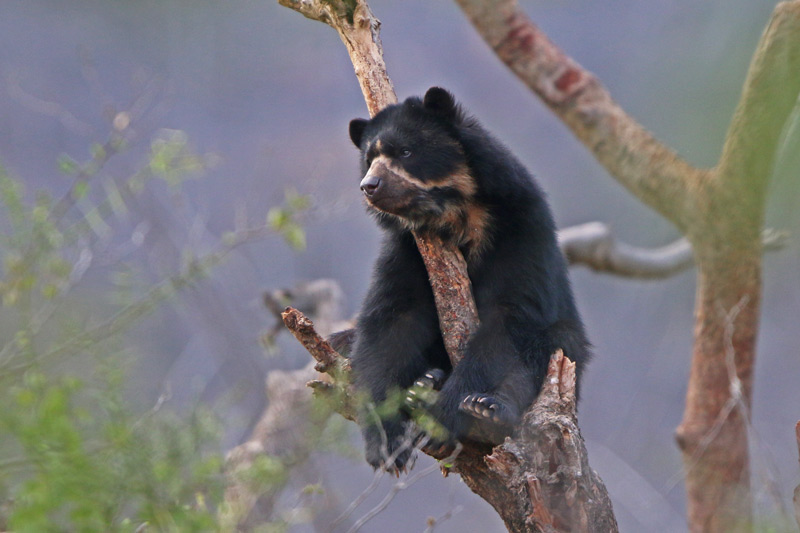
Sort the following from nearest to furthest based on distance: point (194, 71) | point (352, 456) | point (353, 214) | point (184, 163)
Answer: point (352, 456)
point (184, 163)
point (353, 214)
point (194, 71)

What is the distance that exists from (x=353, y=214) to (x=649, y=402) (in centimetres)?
405

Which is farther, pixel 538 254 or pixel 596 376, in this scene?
pixel 596 376

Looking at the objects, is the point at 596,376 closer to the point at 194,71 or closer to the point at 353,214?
the point at 353,214

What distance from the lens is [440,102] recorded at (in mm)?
3846

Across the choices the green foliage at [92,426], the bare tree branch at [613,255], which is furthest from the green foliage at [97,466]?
the bare tree branch at [613,255]

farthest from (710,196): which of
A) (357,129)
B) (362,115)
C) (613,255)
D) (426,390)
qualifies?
(362,115)

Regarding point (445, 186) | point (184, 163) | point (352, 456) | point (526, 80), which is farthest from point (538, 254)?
point (526, 80)

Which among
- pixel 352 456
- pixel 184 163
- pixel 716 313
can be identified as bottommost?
pixel 352 456

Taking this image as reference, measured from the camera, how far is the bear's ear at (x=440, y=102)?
3811 mm

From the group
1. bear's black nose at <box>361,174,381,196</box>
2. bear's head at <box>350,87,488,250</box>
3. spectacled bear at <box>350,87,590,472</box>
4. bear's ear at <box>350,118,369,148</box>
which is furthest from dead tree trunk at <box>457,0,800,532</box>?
bear's black nose at <box>361,174,381,196</box>

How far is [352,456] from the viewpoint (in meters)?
2.85

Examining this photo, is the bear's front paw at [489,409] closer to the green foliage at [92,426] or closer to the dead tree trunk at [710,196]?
the green foliage at [92,426]

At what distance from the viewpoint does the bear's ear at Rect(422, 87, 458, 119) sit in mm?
3811

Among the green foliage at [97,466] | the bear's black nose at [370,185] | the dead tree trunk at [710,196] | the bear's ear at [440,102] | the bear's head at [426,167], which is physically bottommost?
the green foliage at [97,466]
